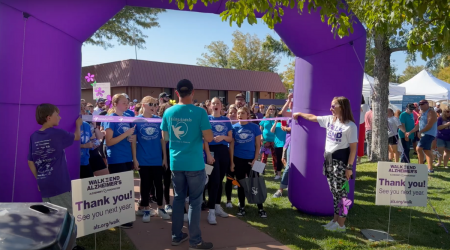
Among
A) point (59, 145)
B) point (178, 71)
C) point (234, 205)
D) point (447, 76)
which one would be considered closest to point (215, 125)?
point (234, 205)

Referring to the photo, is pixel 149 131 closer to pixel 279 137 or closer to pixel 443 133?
pixel 279 137

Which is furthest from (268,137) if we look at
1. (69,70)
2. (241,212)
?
(69,70)

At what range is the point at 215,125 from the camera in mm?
5453


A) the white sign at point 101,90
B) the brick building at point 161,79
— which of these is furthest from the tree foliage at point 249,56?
the white sign at point 101,90

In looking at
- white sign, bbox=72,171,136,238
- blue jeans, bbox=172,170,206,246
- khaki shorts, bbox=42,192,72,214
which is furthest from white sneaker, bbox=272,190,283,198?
khaki shorts, bbox=42,192,72,214

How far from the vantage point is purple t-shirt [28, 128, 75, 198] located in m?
3.66

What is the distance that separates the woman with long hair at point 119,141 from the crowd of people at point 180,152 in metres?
0.01

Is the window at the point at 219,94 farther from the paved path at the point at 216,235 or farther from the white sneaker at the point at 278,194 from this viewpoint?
the paved path at the point at 216,235

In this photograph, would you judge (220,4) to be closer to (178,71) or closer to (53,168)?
(53,168)

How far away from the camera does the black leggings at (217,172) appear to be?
17.6 feet

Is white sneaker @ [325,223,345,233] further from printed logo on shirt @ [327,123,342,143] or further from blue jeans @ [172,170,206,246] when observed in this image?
blue jeans @ [172,170,206,246]

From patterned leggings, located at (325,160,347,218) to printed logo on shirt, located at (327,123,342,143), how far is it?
30 cm

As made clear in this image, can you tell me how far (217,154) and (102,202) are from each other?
86.8 inches

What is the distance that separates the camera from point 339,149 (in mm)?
4730
